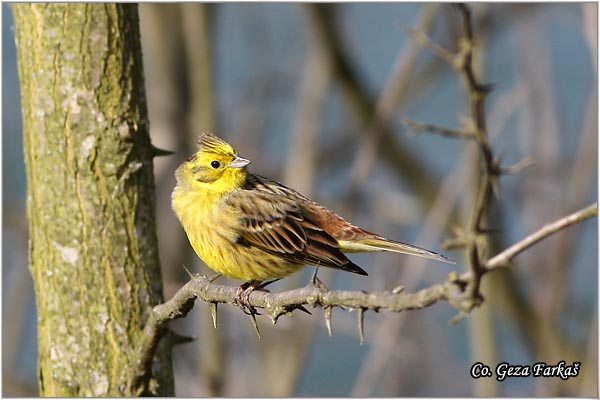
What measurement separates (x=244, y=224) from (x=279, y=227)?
0.18m

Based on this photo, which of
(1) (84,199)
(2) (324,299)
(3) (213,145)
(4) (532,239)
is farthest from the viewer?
(3) (213,145)

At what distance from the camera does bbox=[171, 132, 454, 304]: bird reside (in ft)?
14.2

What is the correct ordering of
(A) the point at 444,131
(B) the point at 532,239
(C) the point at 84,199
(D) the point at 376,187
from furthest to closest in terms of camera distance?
(D) the point at 376,187 → (C) the point at 84,199 → (A) the point at 444,131 → (B) the point at 532,239

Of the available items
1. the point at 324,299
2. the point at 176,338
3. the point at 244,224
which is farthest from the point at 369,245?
the point at 324,299

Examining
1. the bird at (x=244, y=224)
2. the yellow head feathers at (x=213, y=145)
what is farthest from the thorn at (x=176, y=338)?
the yellow head feathers at (x=213, y=145)

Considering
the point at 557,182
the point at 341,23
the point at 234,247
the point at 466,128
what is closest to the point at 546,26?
the point at 557,182

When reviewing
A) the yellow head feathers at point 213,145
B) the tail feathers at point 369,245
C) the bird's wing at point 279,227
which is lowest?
the tail feathers at point 369,245

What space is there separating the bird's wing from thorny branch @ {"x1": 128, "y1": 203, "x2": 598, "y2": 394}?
0.75 metres

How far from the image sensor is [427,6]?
20.4ft

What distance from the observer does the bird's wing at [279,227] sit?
425 cm

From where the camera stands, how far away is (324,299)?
2424 millimetres

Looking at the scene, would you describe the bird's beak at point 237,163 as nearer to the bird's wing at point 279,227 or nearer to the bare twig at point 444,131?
the bird's wing at point 279,227

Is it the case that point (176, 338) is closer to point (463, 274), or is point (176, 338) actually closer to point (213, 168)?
point (213, 168)

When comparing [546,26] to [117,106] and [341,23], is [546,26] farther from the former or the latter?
[117,106]
